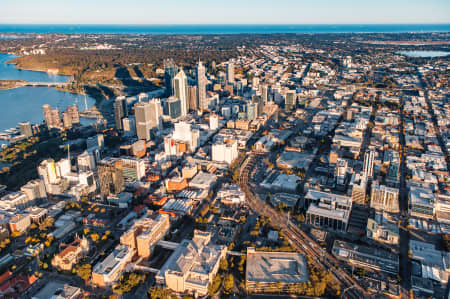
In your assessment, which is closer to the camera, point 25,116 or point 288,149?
point 288,149

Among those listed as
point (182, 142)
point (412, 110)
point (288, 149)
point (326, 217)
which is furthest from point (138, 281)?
point (412, 110)

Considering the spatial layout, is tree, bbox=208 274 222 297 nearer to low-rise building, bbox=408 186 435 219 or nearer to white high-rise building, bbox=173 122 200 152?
low-rise building, bbox=408 186 435 219

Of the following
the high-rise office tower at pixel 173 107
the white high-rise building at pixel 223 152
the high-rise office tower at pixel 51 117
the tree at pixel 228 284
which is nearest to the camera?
the tree at pixel 228 284

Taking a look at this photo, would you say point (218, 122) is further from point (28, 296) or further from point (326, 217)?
point (28, 296)

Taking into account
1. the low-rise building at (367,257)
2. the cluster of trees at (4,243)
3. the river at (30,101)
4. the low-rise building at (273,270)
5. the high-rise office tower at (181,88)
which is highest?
A: the high-rise office tower at (181,88)

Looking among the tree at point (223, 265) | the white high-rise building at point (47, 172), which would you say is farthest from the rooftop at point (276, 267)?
the white high-rise building at point (47, 172)

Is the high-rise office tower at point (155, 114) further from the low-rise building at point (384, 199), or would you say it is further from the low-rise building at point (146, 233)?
the low-rise building at point (384, 199)

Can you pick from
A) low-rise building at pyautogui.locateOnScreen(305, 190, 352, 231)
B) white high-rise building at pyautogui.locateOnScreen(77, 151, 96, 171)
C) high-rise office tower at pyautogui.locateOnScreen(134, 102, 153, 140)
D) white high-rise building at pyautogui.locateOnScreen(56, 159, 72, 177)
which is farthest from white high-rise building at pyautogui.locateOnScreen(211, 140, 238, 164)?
white high-rise building at pyautogui.locateOnScreen(56, 159, 72, 177)
